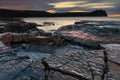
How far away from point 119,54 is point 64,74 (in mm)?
2025

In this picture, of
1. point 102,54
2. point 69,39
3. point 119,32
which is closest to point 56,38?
point 69,39

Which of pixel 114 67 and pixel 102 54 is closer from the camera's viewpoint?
pixel 114 67

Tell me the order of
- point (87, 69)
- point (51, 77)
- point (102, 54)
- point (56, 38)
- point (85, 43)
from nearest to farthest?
point (51, 77), point (87, 69), point (102, 54), point (85, 43), point (56, 38)

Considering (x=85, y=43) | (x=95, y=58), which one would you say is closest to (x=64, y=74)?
(x=95, y=58)

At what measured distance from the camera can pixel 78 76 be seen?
443cm

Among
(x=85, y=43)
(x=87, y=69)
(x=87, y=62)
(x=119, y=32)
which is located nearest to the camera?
(x=87, y=69)

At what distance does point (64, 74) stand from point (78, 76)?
306 mm

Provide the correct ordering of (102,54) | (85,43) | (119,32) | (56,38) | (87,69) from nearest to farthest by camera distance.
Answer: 1. (87,69)
2. (102,54)
3. (85,43)
4. (56,38)
5. (119,32)

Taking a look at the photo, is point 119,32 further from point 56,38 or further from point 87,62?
point 87,62

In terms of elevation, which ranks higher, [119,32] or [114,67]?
[114,67]

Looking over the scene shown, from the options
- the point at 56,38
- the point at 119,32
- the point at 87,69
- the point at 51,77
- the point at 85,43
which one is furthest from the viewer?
the point at 119,32

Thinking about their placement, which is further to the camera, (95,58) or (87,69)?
(95,58)

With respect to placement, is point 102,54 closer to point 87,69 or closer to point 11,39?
point 87,69

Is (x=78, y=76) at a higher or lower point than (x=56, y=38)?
higher
